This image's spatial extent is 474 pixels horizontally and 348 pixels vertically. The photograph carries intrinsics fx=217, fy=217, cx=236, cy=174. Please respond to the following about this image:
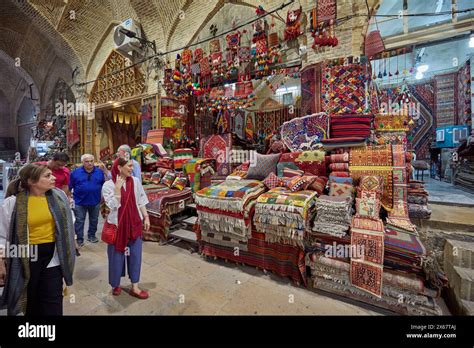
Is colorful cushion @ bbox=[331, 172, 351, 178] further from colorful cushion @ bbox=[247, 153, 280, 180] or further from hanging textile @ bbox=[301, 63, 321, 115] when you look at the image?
hanging textile @ bbox=[301, 63, 321, 115]

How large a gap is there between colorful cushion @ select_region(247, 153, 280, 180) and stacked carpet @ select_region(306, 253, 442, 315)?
1728 millimetres

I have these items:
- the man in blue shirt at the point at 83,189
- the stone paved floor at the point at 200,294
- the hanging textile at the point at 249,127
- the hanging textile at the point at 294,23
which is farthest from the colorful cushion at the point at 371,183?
the hanging textile at the point at 249,127

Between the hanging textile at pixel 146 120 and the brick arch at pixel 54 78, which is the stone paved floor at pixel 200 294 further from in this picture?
the brick arch at pixel 54 78

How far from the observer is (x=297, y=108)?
730 cm

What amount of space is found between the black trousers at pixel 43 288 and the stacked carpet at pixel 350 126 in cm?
415

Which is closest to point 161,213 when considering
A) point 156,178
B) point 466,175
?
point 156,178

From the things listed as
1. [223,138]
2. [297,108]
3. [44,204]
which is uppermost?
[297,108]

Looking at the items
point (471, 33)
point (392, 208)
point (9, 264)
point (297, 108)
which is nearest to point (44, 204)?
point (9, 264)

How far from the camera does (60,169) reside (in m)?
3.53

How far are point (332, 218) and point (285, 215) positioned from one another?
0.54 m

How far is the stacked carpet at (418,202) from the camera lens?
9.64 feet

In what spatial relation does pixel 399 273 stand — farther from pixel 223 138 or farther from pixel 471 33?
pixel 471 33
